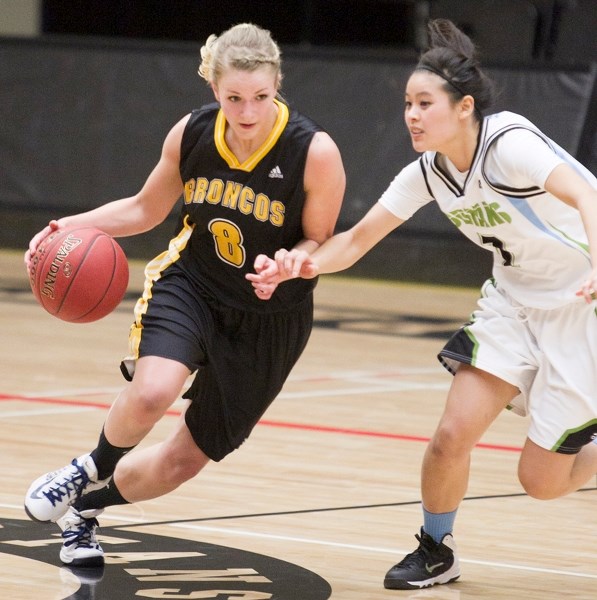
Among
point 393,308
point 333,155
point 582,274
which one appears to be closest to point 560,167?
point 582,274

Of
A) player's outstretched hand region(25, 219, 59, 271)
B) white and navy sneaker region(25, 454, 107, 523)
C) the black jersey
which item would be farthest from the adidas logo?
white and navy sneaker region(25, 454, 107, 523)

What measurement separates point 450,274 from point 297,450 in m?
6.08

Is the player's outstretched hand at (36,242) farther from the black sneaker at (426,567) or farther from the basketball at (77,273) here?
the black sneaker at (426,567)

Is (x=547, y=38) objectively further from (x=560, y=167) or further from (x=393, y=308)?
(x=560, y=167)

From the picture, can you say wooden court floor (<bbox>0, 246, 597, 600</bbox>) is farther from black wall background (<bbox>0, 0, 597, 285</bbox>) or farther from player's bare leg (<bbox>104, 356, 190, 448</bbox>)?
black wall background (<bbox>0, 0, 597, 285</bbox>)

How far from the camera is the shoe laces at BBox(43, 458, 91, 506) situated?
3.86 meters

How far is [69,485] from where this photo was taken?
3.87 metres

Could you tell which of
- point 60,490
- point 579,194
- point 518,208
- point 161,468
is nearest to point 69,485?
point 60,490

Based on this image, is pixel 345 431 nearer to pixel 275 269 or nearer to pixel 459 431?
pixel 459 431

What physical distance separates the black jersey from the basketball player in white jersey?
169 mm

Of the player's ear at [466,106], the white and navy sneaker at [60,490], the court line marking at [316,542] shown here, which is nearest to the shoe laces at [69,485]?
the white and navy sneaker at [60,490]

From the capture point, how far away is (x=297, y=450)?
5.77m

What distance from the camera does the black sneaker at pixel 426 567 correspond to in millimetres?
3916

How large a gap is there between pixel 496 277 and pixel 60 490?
1.40m
